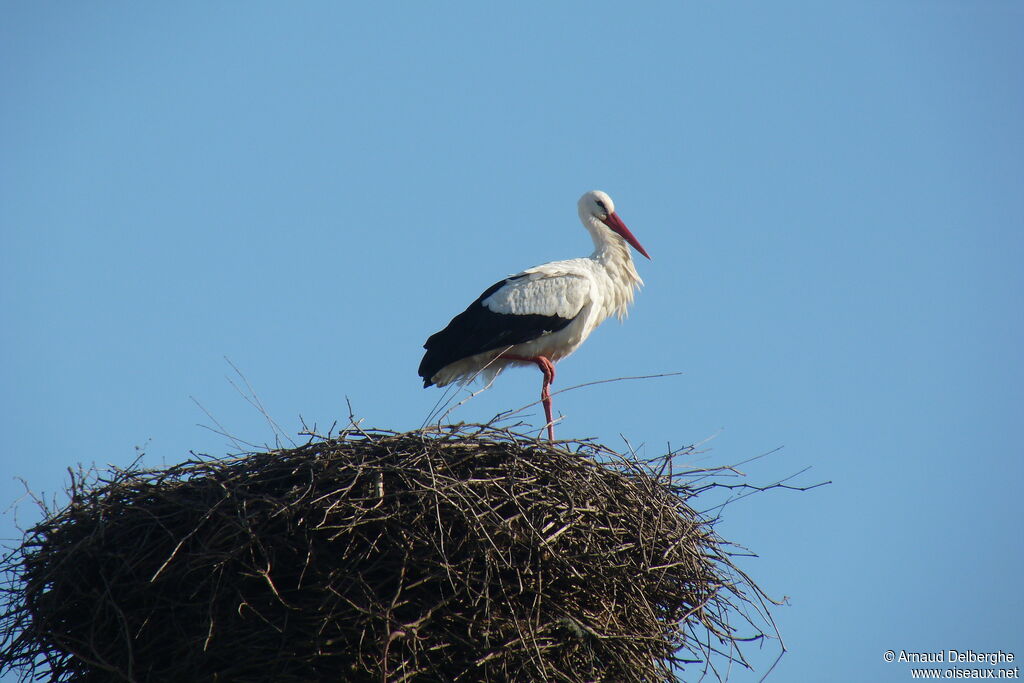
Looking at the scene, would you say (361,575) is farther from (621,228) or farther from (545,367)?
(621,228)

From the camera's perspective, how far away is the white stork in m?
7.98

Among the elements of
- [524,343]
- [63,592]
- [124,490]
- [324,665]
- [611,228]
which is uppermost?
[611,228]

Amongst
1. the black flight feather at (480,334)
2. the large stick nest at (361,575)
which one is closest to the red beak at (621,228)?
the black flight feather at (480,334)

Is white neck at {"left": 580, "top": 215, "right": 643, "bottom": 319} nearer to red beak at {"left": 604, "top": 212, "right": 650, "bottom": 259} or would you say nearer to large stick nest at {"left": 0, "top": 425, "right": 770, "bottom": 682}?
red beak at {"left": 604, "top": 212, "right": 650, "bottom": 259}

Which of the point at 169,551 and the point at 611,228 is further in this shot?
the point at 611,228

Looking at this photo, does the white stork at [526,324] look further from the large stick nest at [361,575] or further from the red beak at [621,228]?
the large stick nest at [361,575]

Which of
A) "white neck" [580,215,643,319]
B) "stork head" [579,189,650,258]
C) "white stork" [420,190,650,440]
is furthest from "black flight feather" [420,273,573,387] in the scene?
"stork head" [579,189,650,258]

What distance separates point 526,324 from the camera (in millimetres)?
8031

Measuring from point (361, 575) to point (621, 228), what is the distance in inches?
193

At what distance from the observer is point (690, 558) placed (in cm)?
529

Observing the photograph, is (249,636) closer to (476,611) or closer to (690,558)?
(476,611)

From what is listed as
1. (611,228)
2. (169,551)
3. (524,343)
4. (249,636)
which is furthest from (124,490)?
(611,228)

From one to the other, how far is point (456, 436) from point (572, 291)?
306cm

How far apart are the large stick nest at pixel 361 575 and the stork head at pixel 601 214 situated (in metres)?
4.00
